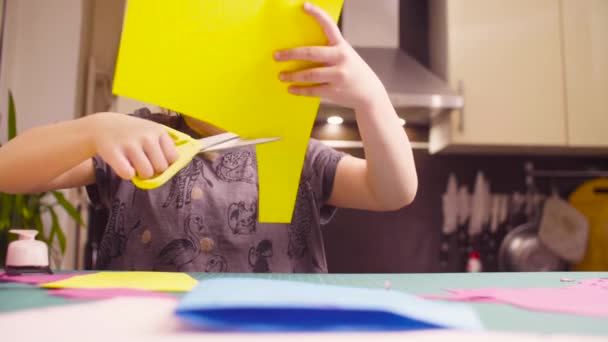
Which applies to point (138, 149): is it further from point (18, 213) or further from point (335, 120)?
point (335, 120)

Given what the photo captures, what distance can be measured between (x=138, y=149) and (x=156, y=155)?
21 millimetres

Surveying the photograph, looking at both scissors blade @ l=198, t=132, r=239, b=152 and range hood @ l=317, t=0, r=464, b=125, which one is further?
range hood @ l=317, t=0, r=464, b=125

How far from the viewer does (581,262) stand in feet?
6.89

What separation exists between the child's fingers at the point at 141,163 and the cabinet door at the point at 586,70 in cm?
190

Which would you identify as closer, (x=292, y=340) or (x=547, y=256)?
(x=292, y=340)

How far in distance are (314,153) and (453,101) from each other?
986 mm

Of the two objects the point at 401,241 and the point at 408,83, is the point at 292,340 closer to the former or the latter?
the point at 408,83

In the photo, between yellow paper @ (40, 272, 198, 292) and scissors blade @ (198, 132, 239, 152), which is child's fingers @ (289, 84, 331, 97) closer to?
scissors blade @ (198, 132, 239, 152)

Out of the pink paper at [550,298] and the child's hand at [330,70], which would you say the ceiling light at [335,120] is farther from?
the pink paper at [550,298]

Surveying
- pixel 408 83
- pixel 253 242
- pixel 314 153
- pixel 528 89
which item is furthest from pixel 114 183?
pixel 528 89

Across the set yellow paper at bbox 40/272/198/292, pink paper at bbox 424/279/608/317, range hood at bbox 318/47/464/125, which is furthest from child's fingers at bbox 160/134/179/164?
range hood at bbox 318/47/464/125

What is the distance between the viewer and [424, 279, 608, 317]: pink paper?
1.30 feet

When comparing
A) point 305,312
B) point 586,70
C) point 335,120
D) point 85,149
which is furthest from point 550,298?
point 586,70

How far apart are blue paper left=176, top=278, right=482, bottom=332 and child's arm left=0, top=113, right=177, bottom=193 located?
0.21 meters
